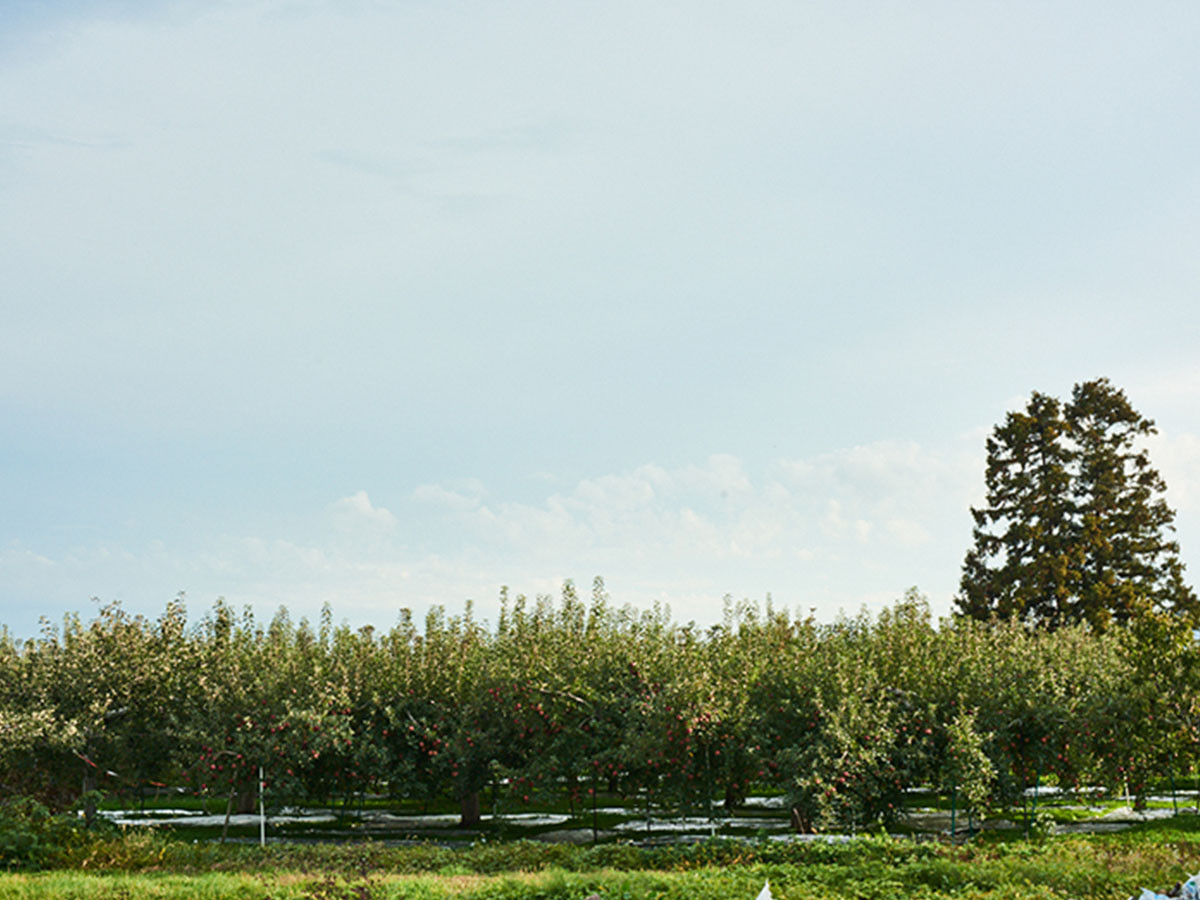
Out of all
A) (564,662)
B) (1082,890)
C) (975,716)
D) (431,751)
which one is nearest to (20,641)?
(431,751)

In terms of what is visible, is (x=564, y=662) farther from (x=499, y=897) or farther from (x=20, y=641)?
(x=20, y=641)

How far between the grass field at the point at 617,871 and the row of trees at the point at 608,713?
2.78 meters

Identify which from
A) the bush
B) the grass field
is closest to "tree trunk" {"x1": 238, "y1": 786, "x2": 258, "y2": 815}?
the bush

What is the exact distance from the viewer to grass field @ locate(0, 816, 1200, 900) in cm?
1273

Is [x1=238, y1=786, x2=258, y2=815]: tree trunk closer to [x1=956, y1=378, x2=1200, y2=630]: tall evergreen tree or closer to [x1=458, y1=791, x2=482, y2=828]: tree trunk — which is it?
[x1=458, y1=791, x2=482, y2=828]: tree trunk

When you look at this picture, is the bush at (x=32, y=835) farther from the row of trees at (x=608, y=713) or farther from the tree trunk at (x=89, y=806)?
the row of trees at (x=608, y=713)

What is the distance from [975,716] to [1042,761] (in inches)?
92.3

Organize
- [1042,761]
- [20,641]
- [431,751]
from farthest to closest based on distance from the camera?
1. [20,641]
2. [431,751]
3. [1042,761]

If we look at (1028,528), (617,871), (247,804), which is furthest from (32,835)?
(1028,528)

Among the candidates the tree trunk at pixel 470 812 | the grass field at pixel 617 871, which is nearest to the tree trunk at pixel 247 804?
the tree trunk at pixel 470 812

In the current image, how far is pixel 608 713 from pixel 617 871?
6.71 m

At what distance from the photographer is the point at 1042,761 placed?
21297 millimetres

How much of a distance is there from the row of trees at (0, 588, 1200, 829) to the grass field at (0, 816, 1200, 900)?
2.78m

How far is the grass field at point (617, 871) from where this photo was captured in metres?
12.7
